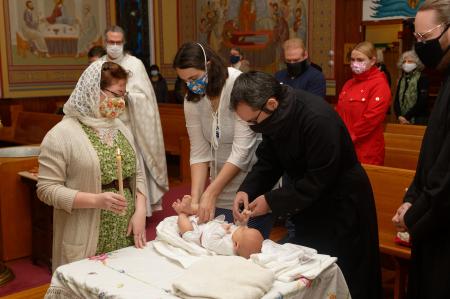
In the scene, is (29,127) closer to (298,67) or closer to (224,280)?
(298,67)

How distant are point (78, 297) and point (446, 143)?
159cm

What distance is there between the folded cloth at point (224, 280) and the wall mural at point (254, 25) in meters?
8.25

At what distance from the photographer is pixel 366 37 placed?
9047 millimetres

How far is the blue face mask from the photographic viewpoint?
2920 millimetres

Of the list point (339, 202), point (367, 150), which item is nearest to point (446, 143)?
point (339, 202)

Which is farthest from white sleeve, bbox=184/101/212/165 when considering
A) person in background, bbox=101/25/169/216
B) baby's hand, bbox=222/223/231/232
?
person in background, bbox=101/25/169/216

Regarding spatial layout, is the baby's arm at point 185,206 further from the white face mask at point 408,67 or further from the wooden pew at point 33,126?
the wooden pew at point 33,126

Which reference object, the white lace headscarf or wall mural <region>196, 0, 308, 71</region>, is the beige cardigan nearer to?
the white lace headscarf

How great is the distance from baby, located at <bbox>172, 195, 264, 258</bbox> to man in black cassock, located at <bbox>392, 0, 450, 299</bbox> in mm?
699

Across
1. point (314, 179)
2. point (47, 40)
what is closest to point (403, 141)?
point (314, 179)

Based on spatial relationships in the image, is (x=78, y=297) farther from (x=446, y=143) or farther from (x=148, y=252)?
(x=446, y=143)

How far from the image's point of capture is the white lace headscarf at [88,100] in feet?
8.88

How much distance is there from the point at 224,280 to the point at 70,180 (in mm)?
1163

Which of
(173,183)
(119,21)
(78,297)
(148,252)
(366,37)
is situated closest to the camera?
(78,297)
